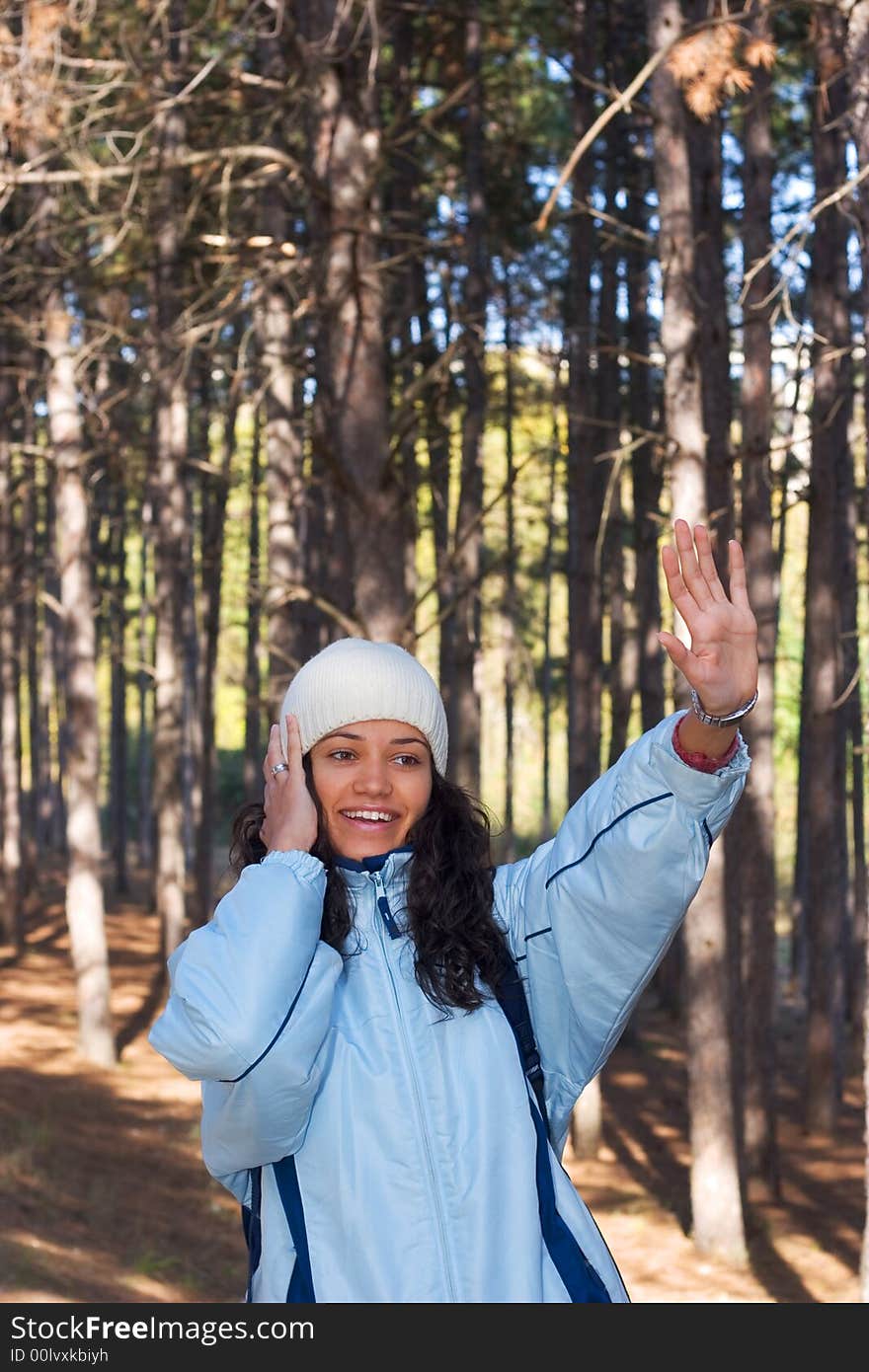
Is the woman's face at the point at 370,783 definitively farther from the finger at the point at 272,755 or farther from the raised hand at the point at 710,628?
the raised hand at the point at 710,628

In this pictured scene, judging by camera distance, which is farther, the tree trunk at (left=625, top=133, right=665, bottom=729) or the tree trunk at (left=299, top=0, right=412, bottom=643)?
the tree trunk at (left=625, top=133, right=665, bottom=729)

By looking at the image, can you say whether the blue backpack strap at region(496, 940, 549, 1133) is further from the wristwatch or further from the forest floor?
the forest floor

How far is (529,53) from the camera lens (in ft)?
62.0

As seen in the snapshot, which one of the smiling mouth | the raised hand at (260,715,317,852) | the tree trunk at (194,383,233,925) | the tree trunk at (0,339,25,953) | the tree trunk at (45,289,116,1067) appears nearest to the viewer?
the raised hand at (260,715,317,852)

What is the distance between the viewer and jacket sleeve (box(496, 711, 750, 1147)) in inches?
85.3

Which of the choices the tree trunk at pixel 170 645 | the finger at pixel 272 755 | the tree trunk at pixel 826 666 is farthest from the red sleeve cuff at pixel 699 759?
the tree trunk at pixel 170 645

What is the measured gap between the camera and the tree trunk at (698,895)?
966 cm

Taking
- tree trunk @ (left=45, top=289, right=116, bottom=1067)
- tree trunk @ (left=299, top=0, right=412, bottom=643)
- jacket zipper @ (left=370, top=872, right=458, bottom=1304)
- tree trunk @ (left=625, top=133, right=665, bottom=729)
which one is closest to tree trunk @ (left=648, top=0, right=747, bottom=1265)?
tree trunk @ (left=299, top=0, right=412, bottom=643)

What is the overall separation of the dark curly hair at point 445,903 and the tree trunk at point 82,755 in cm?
1115

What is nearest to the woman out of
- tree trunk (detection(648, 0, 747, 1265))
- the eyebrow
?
the eyebrow

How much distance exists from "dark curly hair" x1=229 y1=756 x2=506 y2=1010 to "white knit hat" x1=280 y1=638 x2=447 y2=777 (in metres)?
0.10

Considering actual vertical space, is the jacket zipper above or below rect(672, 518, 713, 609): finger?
below

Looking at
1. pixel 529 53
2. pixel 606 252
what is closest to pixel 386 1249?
pixel 606 252

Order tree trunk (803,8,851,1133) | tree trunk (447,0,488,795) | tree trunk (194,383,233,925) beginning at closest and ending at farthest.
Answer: tree trunk (803,8,851,1133) → tree trunk (447,0,488,795) → tree trunk (194,383,233,925)
